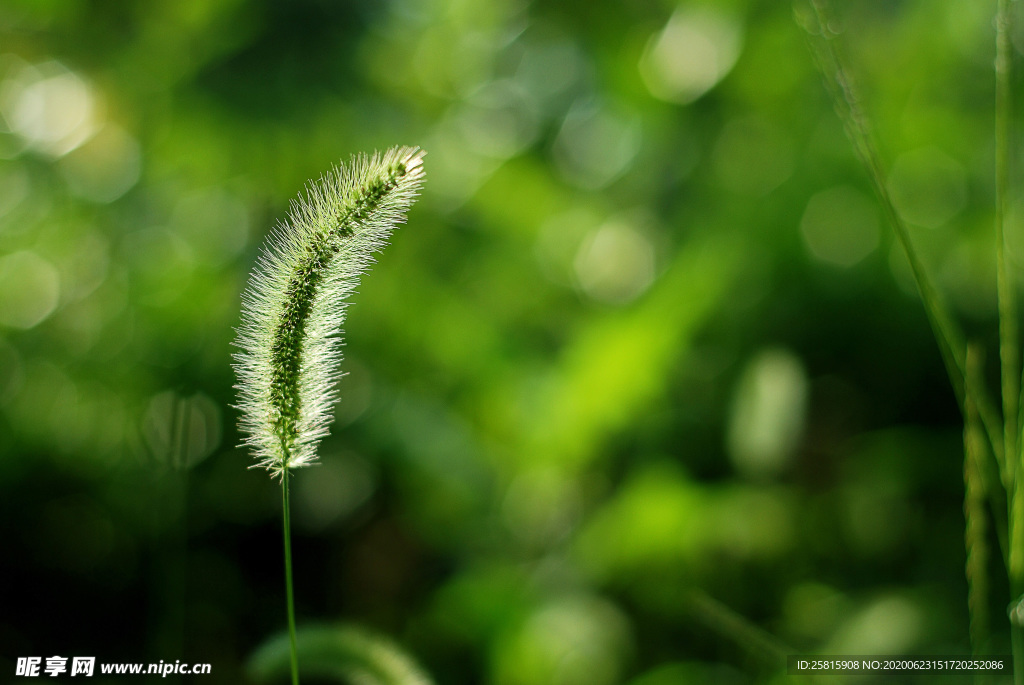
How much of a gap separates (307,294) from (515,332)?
0.81 metres

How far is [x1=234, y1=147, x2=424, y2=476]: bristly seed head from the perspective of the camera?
300 mm

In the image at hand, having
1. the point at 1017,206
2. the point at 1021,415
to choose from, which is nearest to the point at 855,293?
the point at 1017,206

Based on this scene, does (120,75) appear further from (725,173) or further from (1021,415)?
(1021,415)

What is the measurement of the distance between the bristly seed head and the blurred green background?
0.52 metres

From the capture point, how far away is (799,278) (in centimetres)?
106

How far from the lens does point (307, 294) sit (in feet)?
1.02

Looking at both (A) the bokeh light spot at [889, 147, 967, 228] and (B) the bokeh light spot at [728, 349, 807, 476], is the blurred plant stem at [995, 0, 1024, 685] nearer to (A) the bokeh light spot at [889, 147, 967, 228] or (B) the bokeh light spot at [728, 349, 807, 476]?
(B) the bokeh light spot at [728, 349, 807, 476]

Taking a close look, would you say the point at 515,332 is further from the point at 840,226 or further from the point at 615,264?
the point at 840,226

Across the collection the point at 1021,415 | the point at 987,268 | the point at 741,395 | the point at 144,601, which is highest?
the point at 987,268

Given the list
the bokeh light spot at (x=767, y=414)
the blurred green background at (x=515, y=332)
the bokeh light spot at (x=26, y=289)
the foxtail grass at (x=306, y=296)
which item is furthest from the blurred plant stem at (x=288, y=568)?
the bokeh light spot at (x=26, y=289)

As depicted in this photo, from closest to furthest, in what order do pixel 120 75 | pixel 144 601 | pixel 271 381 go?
pixel 271 381 → pixel 144 601 → pixel 120 75

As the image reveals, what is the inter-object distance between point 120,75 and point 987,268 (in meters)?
1.19

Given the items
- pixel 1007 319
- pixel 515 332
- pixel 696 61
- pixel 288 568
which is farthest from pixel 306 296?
pixel 696 61

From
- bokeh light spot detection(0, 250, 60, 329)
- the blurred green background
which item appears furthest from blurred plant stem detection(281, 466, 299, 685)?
bokeh light spot detection(0, 250, 60, 329)
